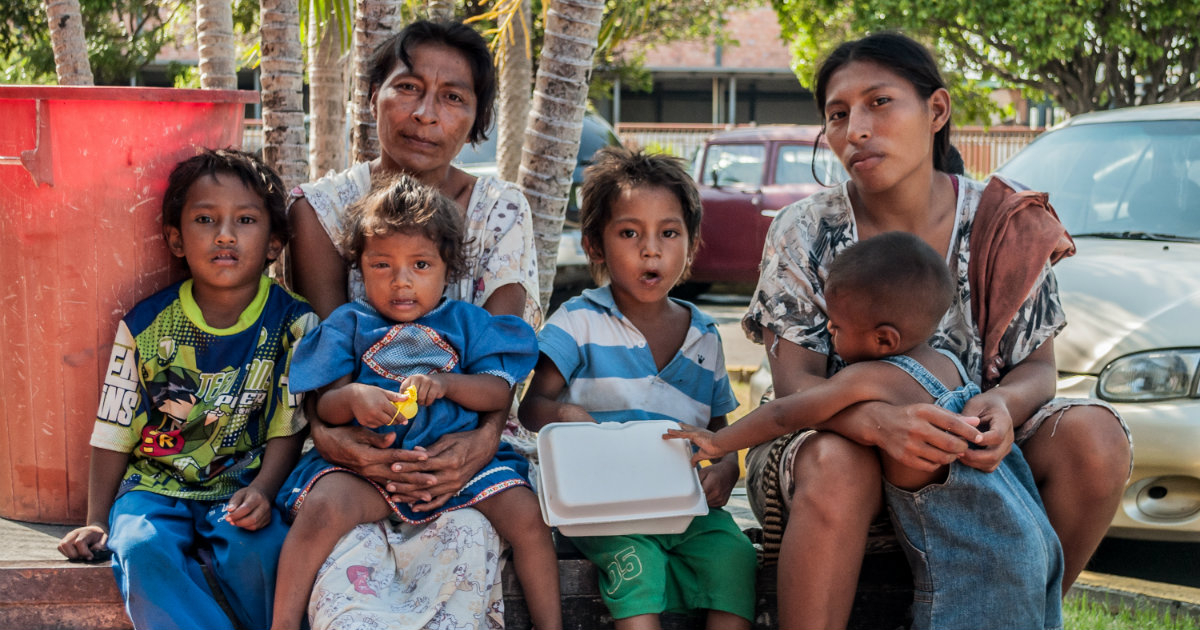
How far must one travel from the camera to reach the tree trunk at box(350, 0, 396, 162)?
3.94 meters

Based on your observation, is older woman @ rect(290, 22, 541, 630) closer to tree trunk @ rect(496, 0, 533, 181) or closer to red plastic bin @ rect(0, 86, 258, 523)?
red plastic bin @ rect(0, 86, 258, 523)

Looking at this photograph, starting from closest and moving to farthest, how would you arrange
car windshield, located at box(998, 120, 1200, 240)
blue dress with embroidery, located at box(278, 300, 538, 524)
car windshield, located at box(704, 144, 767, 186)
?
blue dress with embroidery, located at box(278, 300, 538, 524), car windshield, located at box(998, 120, 1200, 240), car windshield, located at box(704, 144, 767, 186)

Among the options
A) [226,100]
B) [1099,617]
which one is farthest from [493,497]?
[1099,617]

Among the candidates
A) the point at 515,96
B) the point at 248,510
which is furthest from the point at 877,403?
the point at 515,96

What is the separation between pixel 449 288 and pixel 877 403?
1.22 m

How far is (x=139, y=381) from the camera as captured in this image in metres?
2.78

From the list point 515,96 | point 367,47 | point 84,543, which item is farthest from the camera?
point 515,96

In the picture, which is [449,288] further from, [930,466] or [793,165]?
[793,165]

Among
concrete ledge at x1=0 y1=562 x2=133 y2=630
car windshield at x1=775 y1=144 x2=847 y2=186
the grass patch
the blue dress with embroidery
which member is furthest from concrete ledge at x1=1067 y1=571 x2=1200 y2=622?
car windshield at x1=775 y1=144 x2=847 y2=186

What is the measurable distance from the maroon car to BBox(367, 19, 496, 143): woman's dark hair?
8471mm

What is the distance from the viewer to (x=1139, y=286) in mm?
4062

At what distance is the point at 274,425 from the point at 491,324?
0.60 m

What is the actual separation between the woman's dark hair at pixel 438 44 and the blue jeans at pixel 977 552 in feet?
5.38

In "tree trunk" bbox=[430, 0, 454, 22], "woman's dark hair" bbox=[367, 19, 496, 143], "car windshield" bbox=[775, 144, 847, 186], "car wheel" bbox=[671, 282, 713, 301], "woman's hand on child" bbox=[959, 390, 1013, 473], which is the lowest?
"car wheel" bbox=[671, 282, 713, 301]
